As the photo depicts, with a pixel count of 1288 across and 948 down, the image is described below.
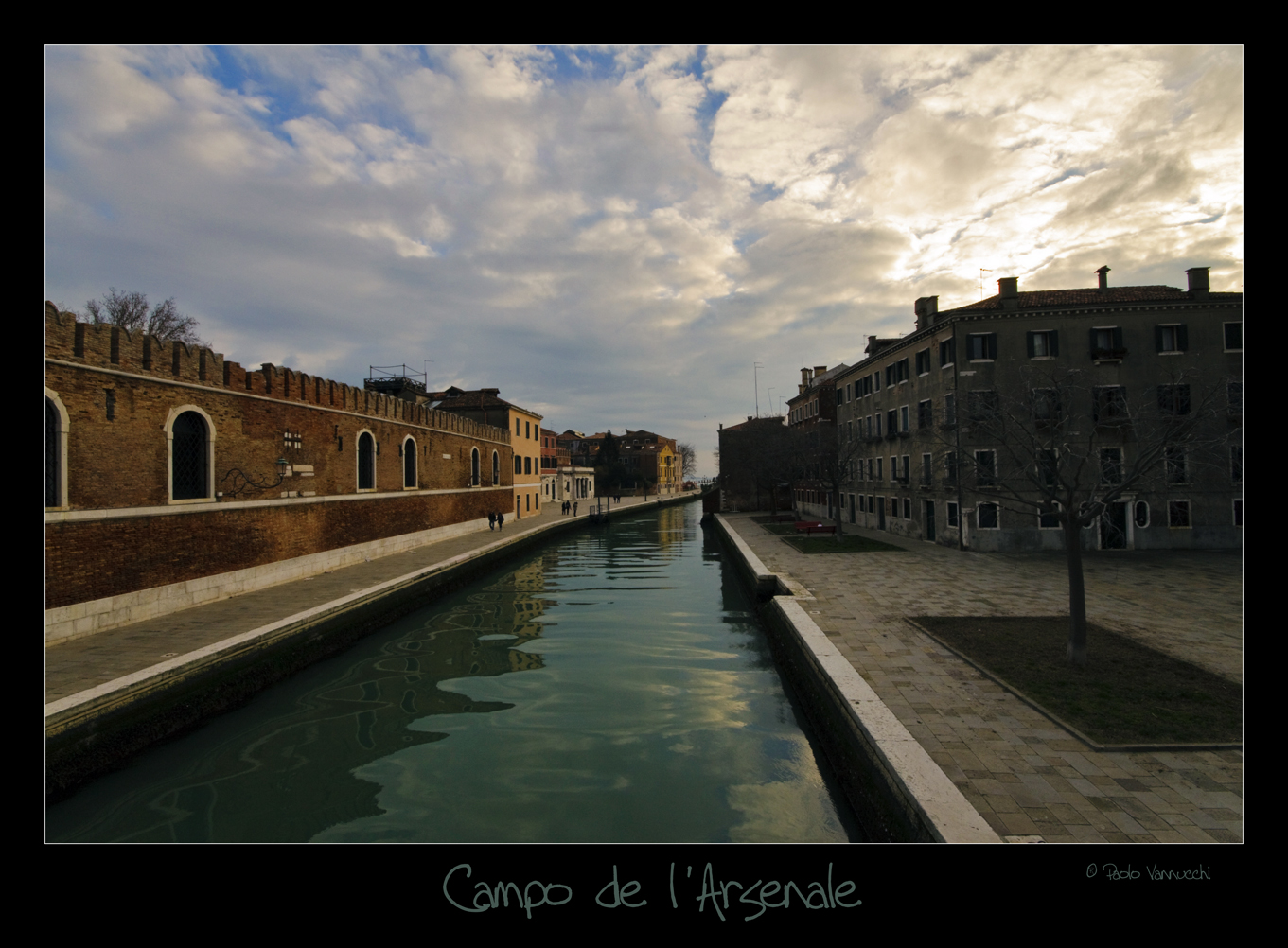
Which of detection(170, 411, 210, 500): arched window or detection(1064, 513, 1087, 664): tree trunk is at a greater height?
detection(170, 411, 210, 500): arched window

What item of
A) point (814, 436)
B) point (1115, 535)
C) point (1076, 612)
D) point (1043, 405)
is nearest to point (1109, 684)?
point (1076, 612)

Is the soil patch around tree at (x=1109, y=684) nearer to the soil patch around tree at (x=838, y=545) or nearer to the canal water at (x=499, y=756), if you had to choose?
the canal water at (x=499, y=756)

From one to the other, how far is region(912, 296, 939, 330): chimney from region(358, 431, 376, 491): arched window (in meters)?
21.4

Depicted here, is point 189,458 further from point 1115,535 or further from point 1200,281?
point 1200,281

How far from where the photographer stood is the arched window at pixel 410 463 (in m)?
22.9

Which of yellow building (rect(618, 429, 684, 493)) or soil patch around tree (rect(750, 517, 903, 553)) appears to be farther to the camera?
yellow building (rect(618, 429, 684, 493))

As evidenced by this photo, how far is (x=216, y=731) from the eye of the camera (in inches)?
299

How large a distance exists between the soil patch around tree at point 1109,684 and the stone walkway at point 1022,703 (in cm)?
29

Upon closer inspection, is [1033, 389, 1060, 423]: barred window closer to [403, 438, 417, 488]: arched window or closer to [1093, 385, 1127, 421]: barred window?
[1093, 385, 1127, 421]: barred window
